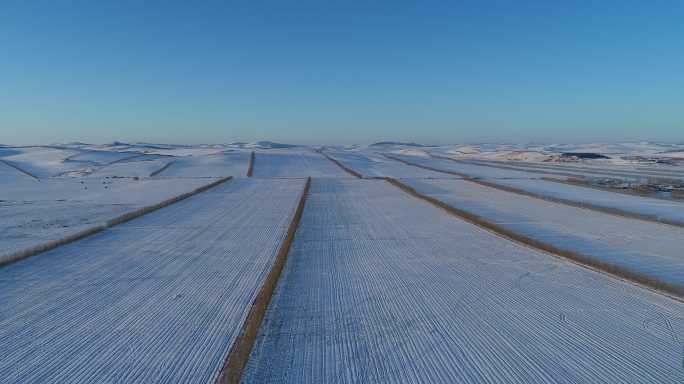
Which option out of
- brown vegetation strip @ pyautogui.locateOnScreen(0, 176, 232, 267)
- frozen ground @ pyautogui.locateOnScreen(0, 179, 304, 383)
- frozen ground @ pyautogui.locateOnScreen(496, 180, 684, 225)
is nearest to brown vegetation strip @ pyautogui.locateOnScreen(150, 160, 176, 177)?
brown vegetation strip @ pyautogui.locateOnScreen(0, 176, 232, 267)

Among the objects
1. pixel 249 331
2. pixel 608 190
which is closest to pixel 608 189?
pixel 608 190

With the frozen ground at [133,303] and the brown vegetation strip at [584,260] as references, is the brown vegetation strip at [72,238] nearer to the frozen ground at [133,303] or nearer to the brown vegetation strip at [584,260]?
the frozen ground at [133,303]

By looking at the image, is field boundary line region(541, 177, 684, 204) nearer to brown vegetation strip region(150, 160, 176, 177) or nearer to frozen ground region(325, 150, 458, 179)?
frozen ground region(325, 150, 458, 179)

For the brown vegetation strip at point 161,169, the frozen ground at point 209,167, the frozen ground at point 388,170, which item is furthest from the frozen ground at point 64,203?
the frozen ground at point 388,170

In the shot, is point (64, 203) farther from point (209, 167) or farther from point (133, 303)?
point (209, 167)

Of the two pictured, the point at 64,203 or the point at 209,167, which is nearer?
the point at 64,203

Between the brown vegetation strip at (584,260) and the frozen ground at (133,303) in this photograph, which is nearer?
the frozen ground at (133,303)

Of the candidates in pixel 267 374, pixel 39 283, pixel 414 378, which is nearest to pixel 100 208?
pixel 39 283
